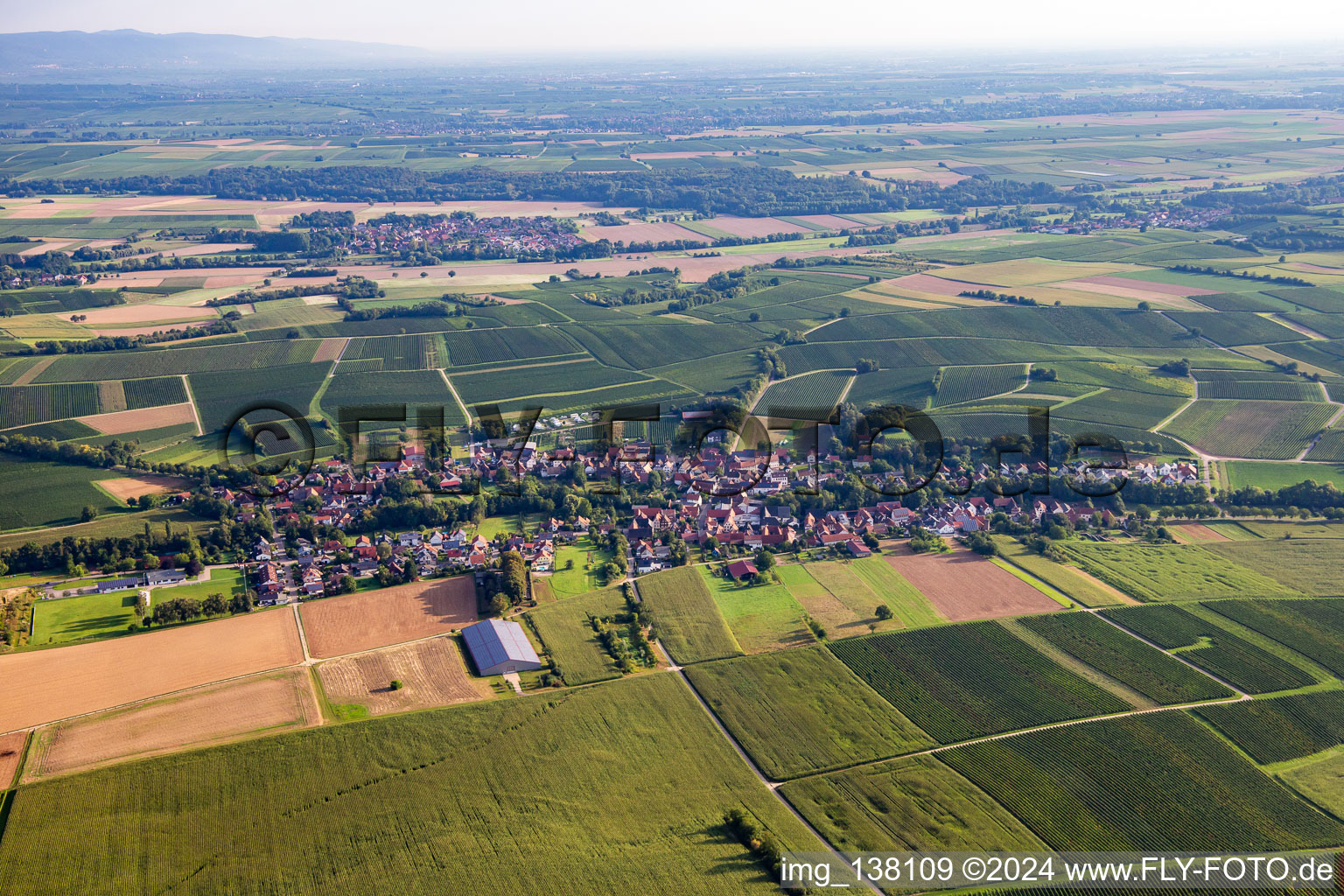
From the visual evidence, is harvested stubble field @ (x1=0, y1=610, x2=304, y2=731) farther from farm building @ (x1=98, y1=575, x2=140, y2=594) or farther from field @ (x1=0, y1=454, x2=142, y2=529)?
field @ (x1=0, y1=454, x2=142, y2=529)

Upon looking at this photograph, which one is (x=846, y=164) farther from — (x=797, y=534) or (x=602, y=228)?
(x=797, y=534)

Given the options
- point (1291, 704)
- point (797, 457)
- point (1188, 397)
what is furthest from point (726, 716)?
point (1188, 397)

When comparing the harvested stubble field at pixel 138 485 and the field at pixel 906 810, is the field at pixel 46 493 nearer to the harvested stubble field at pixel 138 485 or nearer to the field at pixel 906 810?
the harvested stubble field at pixel 138 485

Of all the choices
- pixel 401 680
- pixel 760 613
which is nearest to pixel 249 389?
pixel 401 680

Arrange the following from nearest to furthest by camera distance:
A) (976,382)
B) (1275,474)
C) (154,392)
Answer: (1275,474) → (154,392) → (976,382)

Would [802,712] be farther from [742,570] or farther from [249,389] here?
[249,389]

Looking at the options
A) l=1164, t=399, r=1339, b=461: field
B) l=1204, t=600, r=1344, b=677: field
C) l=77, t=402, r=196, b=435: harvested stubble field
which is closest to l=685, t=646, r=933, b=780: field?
l=1204, t=600, r=1344, b=677: field

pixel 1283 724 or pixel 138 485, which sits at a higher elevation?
pixel 138 485
